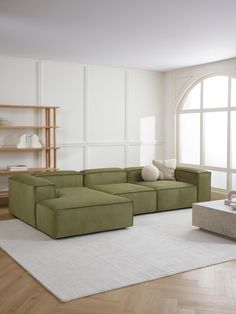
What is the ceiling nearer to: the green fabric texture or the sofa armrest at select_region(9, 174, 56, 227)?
the sofa armrest at select_region(9, 174, 56, 227)

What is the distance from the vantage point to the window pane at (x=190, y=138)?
26.5 feet

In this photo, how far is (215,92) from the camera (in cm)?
757

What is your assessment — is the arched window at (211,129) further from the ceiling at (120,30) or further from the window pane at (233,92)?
the ceiling at (120,30)

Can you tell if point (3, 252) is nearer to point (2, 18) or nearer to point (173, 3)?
point (2, 18)

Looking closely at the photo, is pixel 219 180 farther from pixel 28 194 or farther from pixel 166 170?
pixel 28 194

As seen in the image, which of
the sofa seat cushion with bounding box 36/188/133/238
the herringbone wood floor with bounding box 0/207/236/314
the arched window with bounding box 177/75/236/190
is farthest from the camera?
the arched window with bounding box 177/75/236/190

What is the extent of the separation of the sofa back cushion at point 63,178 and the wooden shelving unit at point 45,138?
94cm

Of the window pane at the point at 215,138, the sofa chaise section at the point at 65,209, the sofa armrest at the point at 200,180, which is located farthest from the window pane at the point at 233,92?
the sofa chaise section at the point at 65,209

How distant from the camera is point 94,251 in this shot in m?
4.11

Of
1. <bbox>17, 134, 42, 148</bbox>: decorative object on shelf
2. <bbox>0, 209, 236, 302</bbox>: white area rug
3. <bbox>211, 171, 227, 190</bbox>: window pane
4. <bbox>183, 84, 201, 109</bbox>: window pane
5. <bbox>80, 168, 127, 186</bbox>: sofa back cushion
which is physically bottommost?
<bbox>0, 209, 236, 302</bbox>: white area rug

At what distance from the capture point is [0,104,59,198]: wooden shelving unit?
668cm

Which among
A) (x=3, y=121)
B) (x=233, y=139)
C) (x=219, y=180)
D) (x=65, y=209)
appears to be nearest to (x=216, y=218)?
(x=65, y=209)

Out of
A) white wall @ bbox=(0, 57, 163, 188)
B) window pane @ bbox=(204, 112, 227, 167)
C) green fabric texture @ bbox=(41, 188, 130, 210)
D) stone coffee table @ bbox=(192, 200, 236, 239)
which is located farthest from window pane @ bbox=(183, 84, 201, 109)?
green fabric texture @ bbox=(41, 188, 130, 210)

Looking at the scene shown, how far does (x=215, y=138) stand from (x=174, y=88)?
147cm
